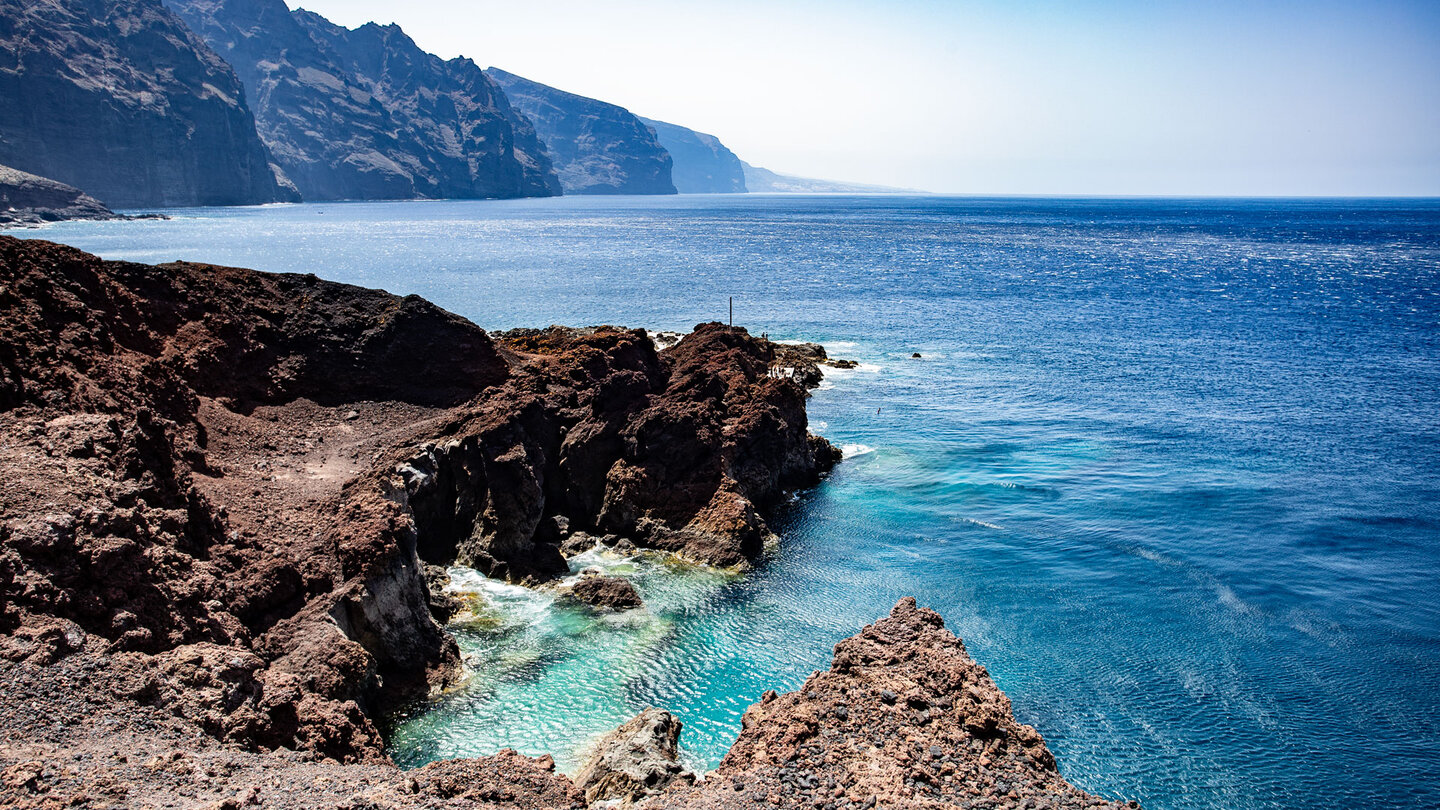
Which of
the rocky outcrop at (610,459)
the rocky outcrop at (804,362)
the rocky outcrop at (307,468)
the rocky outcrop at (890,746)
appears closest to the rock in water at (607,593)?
the rocky outcrop at (610,459)

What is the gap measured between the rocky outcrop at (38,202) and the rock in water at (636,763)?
16943 centimetres

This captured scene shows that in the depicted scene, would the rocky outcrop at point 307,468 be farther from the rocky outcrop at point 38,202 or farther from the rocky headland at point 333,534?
the rocky outcrop at point 38,202

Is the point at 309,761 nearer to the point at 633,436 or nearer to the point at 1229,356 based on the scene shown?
the point at 633,436

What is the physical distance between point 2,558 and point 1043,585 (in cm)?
2879

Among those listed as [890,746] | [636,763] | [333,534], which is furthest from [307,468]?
[890,746]

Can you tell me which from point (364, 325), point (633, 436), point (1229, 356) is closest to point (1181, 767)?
point (633, 436)

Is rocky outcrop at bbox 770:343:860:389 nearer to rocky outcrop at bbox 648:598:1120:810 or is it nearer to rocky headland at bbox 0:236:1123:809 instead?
rocky headland at bbox 0:236:1123:809

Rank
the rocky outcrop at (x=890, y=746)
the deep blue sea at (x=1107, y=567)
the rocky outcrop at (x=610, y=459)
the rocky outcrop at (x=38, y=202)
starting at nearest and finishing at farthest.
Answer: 1. the rocky outcrop at (x=890, y=746)
2. the deep blue sea at (x=1107, y=567)
3. the rocky outcrop at (x=610, y=459)
4. the rocky outcrop at (x=38, y=202)

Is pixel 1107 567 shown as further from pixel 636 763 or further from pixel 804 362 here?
pixel 804 362

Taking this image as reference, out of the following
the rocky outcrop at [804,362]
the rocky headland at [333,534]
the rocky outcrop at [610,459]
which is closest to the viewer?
the rocky headland at [333,534]

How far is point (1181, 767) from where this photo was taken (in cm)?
1980

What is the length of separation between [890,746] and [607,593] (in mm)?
14812

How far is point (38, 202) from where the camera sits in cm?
15525

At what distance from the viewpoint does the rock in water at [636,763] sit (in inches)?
647
